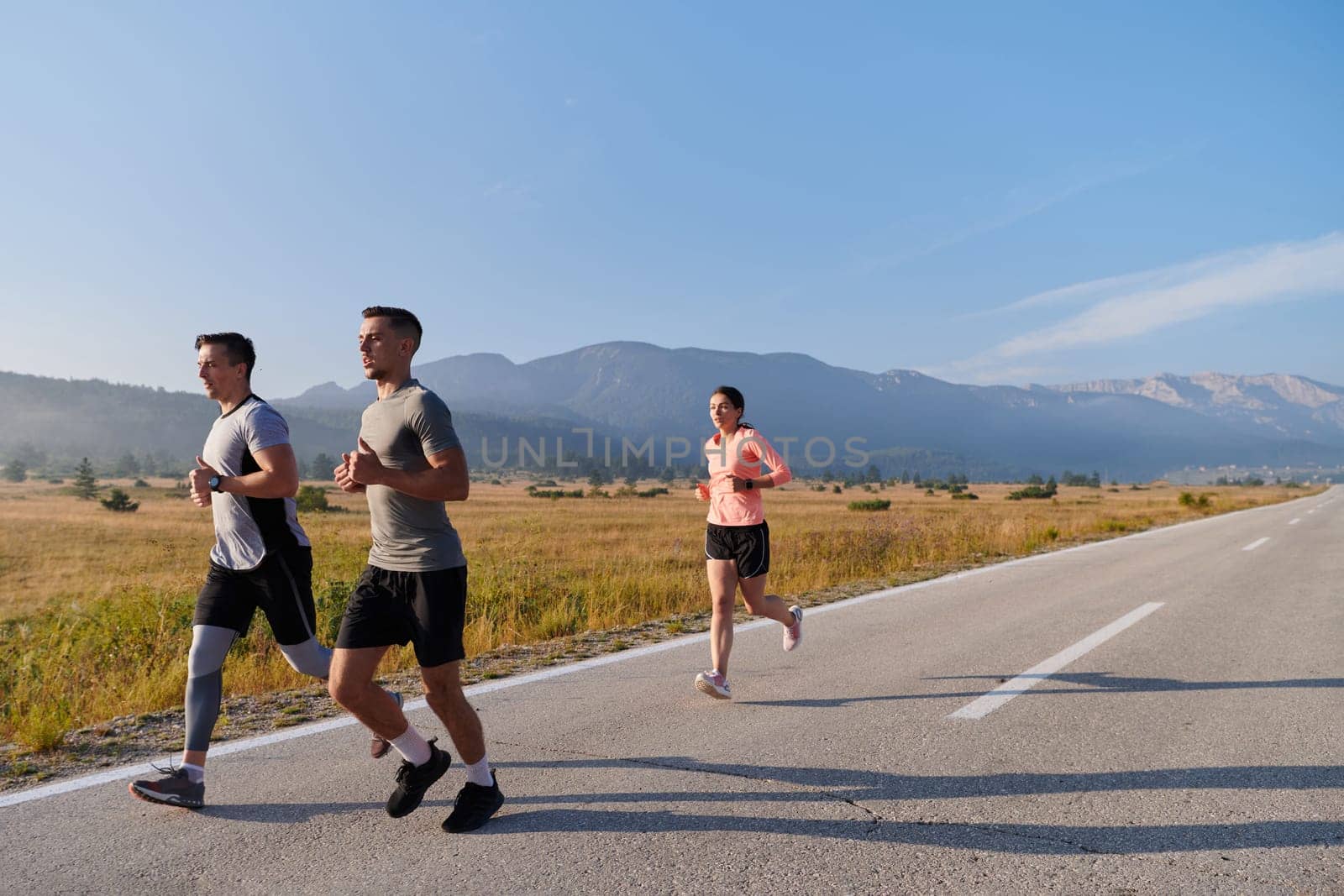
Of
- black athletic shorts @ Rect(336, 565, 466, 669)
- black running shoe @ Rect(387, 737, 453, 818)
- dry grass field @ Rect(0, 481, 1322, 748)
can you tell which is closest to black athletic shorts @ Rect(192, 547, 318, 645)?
black athletic shorts @ Rect(336, 565, 466, 669)

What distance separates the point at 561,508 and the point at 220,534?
1643 inches

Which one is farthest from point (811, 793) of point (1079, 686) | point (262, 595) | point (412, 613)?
point (1079, 686)

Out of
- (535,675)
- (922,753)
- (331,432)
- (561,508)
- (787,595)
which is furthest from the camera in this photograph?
(331,432)

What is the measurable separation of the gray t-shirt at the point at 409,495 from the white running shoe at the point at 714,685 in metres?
2.26

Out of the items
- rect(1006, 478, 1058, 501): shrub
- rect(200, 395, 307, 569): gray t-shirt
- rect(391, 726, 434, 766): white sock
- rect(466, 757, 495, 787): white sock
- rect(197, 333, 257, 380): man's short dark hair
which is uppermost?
rect(197, 333, 257, 380): man's short dark hair

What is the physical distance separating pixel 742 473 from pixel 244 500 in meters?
2.81

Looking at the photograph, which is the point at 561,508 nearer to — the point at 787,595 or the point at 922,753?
the point at 787,595

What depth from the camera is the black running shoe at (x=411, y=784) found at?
329 cm

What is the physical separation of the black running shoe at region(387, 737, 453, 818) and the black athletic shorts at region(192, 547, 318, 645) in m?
0.87

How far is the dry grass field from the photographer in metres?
5.89

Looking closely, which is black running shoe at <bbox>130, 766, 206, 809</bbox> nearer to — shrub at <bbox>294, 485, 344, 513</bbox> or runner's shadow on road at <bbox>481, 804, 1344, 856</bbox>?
runner's shadow on road at <bbox>481, 804, 1344, 856</bbox>

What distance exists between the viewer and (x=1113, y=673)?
596 cm

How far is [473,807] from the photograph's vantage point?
10.7 feet

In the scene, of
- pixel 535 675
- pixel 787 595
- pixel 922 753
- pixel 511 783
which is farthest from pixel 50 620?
pixel 922 753
